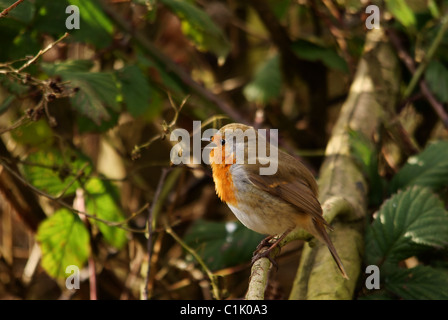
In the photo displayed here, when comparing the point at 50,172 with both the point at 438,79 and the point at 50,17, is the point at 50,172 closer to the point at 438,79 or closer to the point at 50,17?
the point at 50,17

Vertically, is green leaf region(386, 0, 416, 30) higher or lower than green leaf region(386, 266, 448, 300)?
higher

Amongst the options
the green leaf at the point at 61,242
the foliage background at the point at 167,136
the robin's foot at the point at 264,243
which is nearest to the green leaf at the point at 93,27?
the foliage background at the point at 167,136

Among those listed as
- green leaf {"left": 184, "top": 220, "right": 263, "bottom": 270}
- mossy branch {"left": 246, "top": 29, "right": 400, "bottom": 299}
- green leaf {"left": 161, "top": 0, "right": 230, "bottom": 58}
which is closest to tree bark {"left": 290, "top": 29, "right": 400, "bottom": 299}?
mossy branch {"left": 246, "top": 29, "right": 400, "bottom": 299}

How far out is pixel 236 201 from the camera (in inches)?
63.1

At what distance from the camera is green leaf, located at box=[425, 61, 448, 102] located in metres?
2.68

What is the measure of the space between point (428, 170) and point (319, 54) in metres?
1.09

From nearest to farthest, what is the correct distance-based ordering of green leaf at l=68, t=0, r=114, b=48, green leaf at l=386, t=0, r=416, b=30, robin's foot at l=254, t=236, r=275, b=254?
robin's foot at l=254, t=236, r=275, b=254
green leaf at l=68, t=0, r=114, b=48
green leaf at l=386, t=0, r=416, b=30

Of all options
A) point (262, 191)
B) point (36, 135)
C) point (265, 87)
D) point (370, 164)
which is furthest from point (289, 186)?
point (265, 87)

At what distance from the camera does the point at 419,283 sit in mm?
1861

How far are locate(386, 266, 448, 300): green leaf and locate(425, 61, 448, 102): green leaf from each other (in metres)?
1.10

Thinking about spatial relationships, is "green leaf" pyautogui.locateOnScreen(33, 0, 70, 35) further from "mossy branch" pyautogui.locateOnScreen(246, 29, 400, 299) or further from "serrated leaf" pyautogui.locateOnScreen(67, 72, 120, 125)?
"mossy branch" pyautogui.locateOnScreen(246, 29, 400, 299)

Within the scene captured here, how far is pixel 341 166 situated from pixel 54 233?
1244 millimetres
